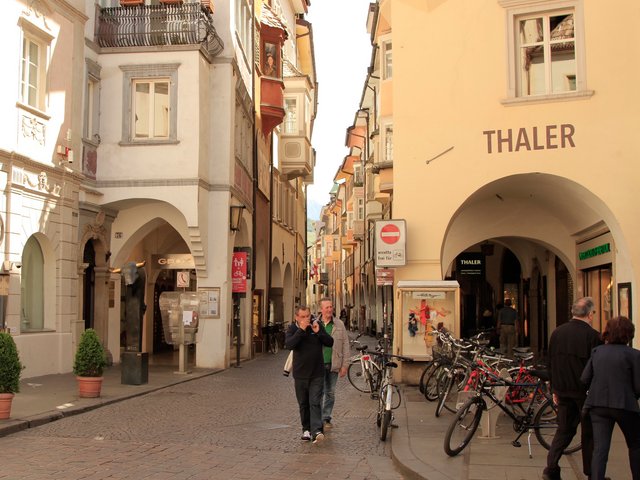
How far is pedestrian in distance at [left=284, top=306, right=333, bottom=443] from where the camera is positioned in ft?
34.7

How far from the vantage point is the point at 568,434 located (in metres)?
7.88

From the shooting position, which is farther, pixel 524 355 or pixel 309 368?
pixel 524 355

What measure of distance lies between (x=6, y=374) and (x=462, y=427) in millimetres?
6385

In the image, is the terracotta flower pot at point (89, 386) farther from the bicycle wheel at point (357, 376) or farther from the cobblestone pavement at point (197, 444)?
the bicycle wheel at point (357, 376)

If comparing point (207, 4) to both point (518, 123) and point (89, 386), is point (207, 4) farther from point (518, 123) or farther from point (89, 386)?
point (89, 386)

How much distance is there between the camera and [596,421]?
7.12m

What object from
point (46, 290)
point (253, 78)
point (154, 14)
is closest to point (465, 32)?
point (154, 14)

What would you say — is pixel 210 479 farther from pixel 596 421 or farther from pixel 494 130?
pixel 494 130

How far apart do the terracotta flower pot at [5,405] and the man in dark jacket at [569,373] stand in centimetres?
744

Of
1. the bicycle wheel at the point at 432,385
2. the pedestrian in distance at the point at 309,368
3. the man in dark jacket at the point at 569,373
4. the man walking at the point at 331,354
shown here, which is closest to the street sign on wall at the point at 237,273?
the bicycle wheel at the point at 432,385

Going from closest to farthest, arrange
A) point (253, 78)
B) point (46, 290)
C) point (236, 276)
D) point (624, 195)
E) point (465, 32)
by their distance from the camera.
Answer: point (624, 195) < point (465, 32) < point (46, 290) < point (236, 276) < point (253, 78)

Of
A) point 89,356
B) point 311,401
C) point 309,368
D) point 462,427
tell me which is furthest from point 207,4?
point 462,427

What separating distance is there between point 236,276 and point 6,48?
9.43 m

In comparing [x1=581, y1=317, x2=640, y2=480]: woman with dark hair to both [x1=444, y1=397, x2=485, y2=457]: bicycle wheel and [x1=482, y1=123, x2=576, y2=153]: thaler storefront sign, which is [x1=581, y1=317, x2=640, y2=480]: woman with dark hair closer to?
[x1=444, y1=397, x2=485, y2=457]: bicycle wheel
